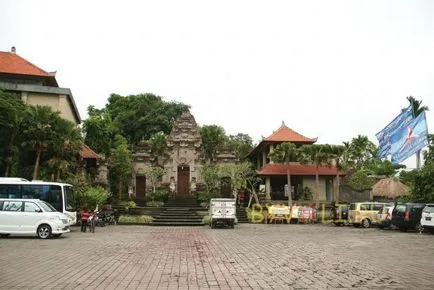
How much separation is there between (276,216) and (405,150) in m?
15.0

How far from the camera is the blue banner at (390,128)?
4216 cm

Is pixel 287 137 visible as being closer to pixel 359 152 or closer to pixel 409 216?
pixel 359 152

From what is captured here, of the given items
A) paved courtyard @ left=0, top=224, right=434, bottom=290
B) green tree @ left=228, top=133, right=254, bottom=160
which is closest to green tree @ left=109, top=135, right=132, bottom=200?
green tree @ left=228, top=133, right=254, bottom=160

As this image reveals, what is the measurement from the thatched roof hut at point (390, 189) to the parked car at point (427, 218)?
1793cm

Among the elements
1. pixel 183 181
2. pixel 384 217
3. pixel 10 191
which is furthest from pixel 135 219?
pixel 384 217

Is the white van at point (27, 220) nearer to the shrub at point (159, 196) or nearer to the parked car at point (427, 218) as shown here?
the parked car at point (427, 218)

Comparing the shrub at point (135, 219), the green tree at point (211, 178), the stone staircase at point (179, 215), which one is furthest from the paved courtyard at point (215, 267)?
the green tree at point (211, 178)

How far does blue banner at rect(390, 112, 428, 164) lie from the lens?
40125 millimetres

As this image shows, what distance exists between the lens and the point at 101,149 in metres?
42.9

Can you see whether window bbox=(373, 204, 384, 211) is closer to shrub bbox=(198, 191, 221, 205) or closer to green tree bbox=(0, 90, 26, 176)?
shrub bbox=(198, 191, 221, 205)

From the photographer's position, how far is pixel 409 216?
81.8ft

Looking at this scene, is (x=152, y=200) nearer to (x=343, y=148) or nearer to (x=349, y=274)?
(x=343, y=148)

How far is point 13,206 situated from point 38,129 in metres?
8.54

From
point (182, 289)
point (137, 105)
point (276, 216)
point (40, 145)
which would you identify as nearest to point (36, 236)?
point (40, 145)
